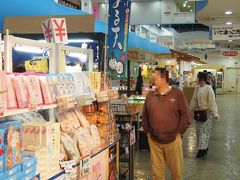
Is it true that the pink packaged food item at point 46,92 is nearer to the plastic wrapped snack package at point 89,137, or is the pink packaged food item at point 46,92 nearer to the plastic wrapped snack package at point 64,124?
the plastic wrapped snack package at point 64,124

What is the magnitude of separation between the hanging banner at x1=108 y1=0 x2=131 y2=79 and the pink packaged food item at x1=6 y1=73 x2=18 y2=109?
3.57 metres

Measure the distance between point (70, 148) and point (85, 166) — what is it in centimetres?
26

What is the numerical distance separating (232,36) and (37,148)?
10.9 meters

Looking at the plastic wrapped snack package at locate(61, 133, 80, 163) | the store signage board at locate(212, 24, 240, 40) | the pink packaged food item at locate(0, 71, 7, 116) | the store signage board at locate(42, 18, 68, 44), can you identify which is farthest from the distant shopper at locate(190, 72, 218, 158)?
the store signage board at locate(212, 24, 240, 40)

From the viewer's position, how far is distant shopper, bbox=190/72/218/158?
23.3 feet

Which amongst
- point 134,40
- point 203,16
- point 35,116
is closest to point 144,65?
point 134,40

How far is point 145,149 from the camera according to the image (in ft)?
25.9

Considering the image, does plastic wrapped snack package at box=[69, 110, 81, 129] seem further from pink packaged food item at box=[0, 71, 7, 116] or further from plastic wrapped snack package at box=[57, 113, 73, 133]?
pink packaged food item at box=[0, 71, 7, 116]

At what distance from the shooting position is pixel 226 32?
12.3 m

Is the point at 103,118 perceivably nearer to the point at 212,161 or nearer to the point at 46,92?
the point at 46,92

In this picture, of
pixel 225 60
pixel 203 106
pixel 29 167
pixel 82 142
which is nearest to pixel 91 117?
pixel 82 142

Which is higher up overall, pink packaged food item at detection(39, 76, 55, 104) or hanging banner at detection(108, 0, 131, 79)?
hanging banner at detection(108, 0, 131, 79)

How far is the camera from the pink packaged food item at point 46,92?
2914mm

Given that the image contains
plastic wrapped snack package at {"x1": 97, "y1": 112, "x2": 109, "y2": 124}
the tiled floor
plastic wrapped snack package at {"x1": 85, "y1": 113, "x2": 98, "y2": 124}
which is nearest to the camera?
plastic wrapped snack package at {"x1": 85, "y1": 113, "x2": 98, "y2": 124}
